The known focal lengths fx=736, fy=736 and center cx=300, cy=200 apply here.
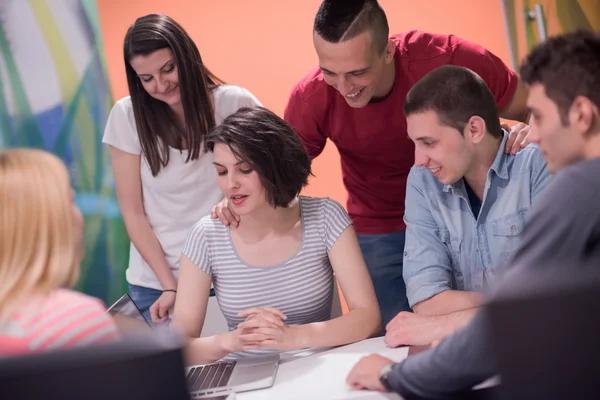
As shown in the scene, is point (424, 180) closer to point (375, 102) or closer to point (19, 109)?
point (375, 102)

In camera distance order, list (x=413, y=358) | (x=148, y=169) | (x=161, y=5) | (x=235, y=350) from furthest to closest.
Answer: (x=161, y=5), (x=148, y=169), (x=235, y=350), (x=413, y=358)

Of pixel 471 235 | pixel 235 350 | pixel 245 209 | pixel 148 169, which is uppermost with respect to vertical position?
pixel 148 169

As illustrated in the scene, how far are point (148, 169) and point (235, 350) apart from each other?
32.2 inches

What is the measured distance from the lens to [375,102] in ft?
7.88

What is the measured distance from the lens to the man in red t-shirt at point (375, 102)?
7.27ft

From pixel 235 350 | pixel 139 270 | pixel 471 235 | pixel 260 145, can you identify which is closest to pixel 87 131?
pixel 139 270

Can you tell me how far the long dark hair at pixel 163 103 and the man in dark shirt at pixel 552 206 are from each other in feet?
3.67

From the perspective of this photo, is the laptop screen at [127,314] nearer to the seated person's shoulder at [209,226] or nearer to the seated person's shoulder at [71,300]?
the seated person's shoulder at [209,226]

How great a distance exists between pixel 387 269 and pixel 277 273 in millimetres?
619

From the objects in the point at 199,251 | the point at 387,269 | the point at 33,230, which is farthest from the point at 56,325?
the point at 387,269

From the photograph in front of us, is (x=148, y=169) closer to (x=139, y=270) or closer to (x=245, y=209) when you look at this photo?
(x=139, y=270)

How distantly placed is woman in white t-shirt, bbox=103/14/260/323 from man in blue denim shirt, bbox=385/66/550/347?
2.33 ft

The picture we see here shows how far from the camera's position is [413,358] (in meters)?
1.28

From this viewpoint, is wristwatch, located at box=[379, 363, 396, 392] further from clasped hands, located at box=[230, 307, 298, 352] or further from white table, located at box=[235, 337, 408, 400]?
clasped hands, located at box=[230, 307, 298, 352]
